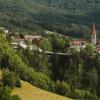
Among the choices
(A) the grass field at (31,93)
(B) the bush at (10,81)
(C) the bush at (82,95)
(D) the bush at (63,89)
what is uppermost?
(B) the bush at (10,81)

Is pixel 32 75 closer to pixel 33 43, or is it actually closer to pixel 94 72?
pixel 94 72

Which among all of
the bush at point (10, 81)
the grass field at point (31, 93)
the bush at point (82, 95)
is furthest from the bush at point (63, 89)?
the bush at point (10, 81)

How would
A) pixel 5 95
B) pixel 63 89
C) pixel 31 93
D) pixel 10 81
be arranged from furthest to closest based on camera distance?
pixel 63 89, pixel 10 81, pixel 31 93, pixel 5 95

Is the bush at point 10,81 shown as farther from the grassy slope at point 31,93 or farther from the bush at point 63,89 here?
the bush at point 63,89

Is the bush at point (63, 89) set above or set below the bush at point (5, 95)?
below

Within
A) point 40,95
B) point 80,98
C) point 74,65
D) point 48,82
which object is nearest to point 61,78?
point 74,65

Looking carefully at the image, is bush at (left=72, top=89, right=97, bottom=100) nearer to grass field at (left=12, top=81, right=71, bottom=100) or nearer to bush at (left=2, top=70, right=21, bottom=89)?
grass field at (left=12, top=81, right=71, bottom=100)

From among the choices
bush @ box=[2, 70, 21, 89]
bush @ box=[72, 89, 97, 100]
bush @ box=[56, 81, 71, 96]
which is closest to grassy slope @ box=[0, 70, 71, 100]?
bush @ box=[2, 70, 21, 89]

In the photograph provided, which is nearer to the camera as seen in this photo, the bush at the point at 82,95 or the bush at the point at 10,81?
the bush at the point at 10,81

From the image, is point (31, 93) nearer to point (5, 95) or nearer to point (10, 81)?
point (10, 81)

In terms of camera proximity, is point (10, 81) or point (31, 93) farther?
point (10, 81)

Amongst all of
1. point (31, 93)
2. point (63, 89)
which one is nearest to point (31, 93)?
point (31, 93)
